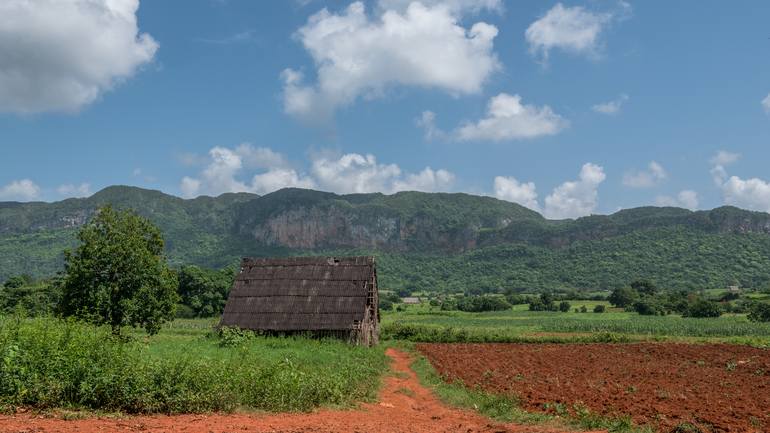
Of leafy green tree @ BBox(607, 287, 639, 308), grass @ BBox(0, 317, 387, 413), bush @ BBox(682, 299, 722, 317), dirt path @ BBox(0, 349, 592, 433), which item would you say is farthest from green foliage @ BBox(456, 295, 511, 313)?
grass @ BBox(0, 317, 387, 413)

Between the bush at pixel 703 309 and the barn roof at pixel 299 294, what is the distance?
A: 41.4m

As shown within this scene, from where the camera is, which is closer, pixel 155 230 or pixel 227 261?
pixel 155 230

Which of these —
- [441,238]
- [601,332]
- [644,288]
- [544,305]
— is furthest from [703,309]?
[441,238]

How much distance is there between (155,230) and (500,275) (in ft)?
382

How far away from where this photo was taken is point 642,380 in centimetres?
1773

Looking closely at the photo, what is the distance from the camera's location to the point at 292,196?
600ft

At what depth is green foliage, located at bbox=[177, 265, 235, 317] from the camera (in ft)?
188

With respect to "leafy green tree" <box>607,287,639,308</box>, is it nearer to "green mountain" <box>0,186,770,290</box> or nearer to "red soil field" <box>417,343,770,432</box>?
"green mountain" <box>0,186,770,290</box>

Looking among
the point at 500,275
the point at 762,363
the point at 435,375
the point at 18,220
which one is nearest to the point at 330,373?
the point at 435,375

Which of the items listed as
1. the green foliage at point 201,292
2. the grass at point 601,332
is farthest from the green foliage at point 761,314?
the green foliage at point 201,292

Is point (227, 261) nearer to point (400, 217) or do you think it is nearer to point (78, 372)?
point (400, 217)

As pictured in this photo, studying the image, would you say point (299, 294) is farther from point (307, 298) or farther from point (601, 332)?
point (601, 332)

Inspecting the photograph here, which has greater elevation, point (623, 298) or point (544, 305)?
point (623, 298)

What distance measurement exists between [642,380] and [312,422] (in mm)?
12393
